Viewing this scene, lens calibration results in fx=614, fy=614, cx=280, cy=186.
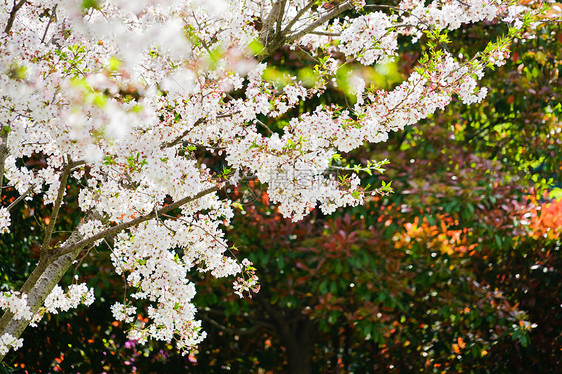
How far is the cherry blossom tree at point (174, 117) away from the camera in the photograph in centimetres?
229

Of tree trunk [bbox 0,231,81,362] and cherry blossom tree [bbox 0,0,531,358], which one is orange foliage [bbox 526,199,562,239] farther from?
tree trunk [bbox 0,231,81,362]

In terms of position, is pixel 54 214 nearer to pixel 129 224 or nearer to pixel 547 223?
pixel 129 224

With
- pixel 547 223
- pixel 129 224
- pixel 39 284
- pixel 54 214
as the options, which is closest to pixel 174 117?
pixel 129 224

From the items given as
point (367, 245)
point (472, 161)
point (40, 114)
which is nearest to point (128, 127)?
point (40, 114)

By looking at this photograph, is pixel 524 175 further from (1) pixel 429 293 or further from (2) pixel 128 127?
(2) pixel 128 127

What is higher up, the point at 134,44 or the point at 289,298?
the point at 289,298

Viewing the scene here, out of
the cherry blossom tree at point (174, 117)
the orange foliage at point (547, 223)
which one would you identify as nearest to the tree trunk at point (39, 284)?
the cherry blossom tree at point (174, 117)

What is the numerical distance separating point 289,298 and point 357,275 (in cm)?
55

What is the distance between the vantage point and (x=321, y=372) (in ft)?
18.9

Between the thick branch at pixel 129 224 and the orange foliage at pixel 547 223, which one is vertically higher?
the orange foliage at pixel 547 223

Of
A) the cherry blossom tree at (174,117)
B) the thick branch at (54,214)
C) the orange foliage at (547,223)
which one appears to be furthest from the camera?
the orange foliage at (547,223)

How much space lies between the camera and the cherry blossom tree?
2.29 m

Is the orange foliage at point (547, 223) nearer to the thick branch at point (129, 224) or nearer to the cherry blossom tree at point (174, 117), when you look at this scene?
the cherry blossom tree at point (174, 117)

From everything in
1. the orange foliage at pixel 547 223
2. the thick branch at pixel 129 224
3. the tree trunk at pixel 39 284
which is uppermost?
the orange foliage at pixel 547 223
